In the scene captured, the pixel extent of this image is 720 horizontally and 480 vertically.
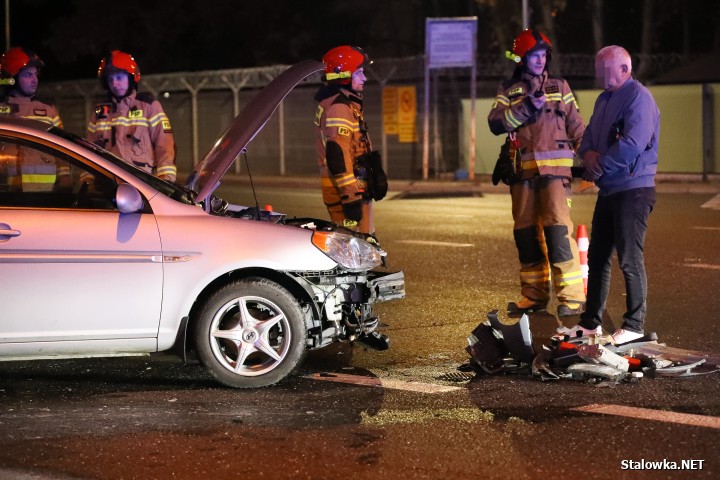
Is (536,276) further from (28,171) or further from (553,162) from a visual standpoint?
(28,171)

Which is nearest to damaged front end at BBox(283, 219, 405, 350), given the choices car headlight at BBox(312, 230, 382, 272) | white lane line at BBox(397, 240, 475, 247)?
car headlight at BBox(312, 230, 382, 272)

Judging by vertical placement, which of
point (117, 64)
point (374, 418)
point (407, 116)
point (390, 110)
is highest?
point (390, 110)

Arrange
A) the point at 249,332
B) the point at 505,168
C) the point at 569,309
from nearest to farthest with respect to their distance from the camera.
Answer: the point at 249,332
the point at 569,309
the point at 505,168

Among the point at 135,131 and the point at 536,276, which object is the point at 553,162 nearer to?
the point at 536,276

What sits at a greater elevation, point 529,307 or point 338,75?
point 338,75

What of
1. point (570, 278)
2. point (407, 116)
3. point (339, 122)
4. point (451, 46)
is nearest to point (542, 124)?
point (570, 278)

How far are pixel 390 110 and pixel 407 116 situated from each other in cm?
44

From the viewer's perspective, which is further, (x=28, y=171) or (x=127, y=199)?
(x=28, y=171)

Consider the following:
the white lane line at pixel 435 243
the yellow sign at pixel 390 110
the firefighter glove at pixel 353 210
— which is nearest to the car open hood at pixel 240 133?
the firefighter glove at pixel 353 210

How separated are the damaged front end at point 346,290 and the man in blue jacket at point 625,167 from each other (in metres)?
1.25

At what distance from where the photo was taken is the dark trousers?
7.57 meters

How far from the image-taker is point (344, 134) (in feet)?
29.2

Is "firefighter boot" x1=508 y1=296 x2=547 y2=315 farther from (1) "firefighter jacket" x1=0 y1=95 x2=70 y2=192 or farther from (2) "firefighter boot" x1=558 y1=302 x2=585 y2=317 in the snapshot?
(1) "firefighter jacket" x1=0 y1=95 x2=70 y2=192

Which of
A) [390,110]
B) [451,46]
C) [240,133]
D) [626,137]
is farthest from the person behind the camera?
[390,110]
